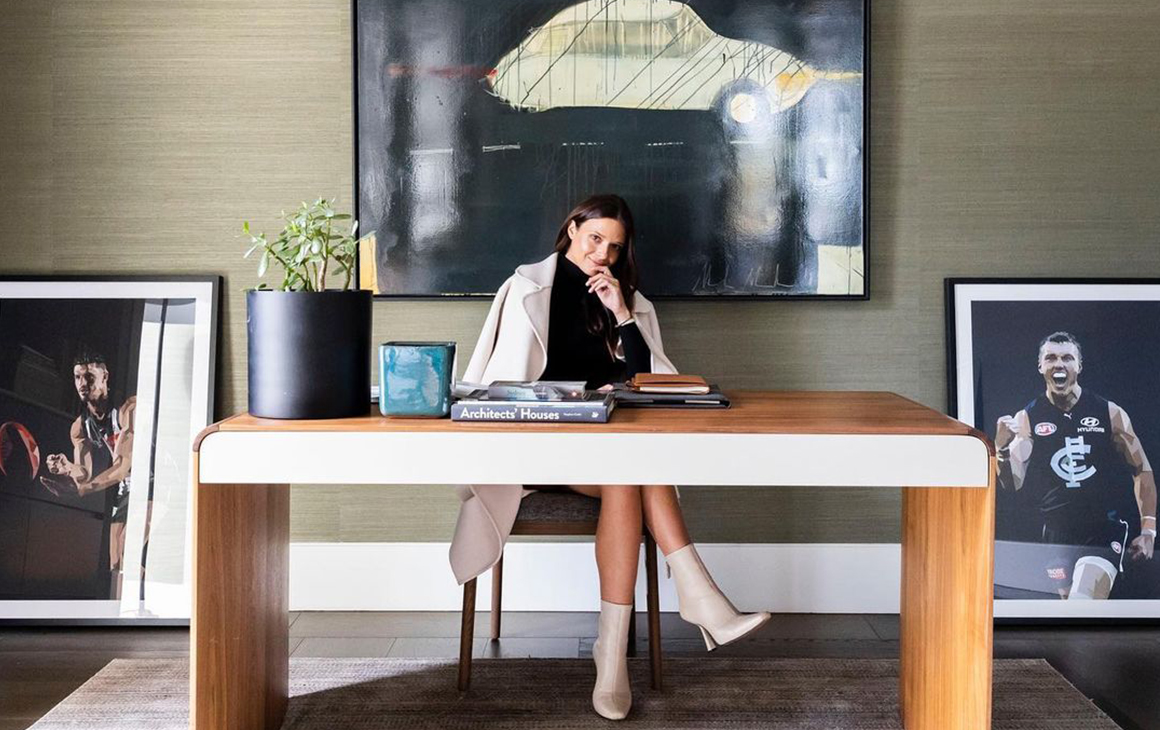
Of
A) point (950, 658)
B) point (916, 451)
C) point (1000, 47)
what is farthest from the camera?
point (1000, 47)

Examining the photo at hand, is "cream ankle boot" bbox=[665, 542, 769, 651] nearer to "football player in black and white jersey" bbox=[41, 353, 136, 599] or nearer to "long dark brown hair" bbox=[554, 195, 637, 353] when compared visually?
"long dark brown hair" bbox=[554, 195, 637, 353]

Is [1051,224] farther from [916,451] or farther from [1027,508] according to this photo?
[916,451]

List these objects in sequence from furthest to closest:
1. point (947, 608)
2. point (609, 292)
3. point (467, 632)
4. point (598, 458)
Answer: point (609, 292) → point (467, 632) → point (947, 608) → point (598, 458)

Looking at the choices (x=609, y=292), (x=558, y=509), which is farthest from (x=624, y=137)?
(x=558, y=509)

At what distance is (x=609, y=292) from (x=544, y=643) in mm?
971

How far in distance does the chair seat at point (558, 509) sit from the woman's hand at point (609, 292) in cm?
55

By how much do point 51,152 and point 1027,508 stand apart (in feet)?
9.86

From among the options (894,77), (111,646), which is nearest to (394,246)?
(111,646)

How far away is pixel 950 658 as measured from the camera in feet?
6.63

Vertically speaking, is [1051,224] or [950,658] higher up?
[1051,224]

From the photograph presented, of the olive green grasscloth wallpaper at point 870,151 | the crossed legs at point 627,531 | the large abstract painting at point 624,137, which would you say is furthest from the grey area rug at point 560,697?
the large abstract painting at point 624,137

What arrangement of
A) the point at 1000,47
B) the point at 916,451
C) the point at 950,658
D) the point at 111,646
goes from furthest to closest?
the point at 1000,47, the point at 111,646, the point at 950,658, the point at 916,451

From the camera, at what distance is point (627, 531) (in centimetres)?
238

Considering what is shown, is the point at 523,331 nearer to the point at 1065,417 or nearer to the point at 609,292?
the point at 609,292
